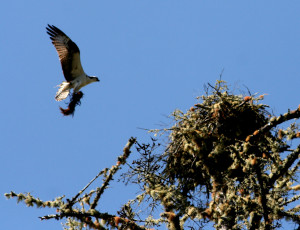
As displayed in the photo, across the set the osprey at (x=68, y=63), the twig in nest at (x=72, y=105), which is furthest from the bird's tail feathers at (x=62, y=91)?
the twig in nest at (x=72, y=105)

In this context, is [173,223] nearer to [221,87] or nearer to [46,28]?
[221,87]

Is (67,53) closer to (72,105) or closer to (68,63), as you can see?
(68,63)

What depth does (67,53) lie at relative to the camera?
36.1ft

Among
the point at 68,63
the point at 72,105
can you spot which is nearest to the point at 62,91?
the point at 68,63

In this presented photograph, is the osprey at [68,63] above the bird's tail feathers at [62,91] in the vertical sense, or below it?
above

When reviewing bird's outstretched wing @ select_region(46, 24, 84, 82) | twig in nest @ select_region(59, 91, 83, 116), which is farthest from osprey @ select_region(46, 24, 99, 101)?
twig in nest @ select_region(59, 91, 83, 116)

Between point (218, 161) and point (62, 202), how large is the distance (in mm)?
2971

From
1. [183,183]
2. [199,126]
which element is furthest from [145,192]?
[199,126]

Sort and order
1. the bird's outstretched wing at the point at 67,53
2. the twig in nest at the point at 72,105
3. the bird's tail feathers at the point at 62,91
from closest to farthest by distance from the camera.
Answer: the twig in nest at the point at 72,105 < the bird's outstretched wing at the point at 67,53 < the bird's tail feathers at the point at 62,91

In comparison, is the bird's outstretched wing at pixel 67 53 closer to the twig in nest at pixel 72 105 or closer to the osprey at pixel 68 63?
the osprey at pixel 68 63

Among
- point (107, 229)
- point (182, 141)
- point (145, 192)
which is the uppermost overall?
point (182, 141)

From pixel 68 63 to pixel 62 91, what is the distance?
27.7 inches

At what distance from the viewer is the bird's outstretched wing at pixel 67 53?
1071 cm

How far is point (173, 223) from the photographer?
5.77 m
